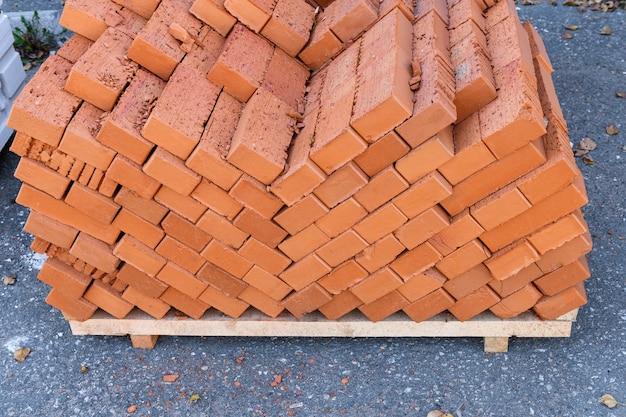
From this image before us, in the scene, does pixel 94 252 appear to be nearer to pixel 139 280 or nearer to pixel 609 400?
pixel 139 280

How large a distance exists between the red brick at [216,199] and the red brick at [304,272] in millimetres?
433

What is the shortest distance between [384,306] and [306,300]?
41 centimetres

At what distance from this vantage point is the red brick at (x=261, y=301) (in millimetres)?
3836

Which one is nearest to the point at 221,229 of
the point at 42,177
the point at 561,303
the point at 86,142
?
the point at 86,142

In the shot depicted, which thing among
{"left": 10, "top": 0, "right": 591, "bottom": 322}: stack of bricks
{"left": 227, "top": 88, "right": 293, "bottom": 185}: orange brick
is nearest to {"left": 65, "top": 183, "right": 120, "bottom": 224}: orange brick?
{"left": 10, "top": 0, "right": 591, "bottom": 322}: stack of bricks

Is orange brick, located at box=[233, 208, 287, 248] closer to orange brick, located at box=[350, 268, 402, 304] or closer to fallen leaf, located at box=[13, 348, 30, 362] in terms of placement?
orange brick, located at box=[350, 268, 402, 304]

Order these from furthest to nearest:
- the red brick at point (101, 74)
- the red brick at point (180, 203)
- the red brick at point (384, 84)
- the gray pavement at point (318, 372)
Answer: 1. the gray pavement at point (318, 372)
2. the red brick at point (180, 203)
3. the red brick at point (101, 74)
4. the red brick at point (384, 84)

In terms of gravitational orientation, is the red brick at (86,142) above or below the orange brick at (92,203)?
above

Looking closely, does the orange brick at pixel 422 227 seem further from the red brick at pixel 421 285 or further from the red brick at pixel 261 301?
the red brick at pixel 261 301

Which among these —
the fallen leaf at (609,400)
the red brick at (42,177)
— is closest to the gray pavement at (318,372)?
the fallen leaf at (609,400)

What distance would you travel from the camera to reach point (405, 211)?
11.1 feet

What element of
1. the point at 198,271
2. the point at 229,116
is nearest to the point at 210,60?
the point at 229,116

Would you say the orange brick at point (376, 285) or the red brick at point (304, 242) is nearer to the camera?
the red brick at point (304, 242)

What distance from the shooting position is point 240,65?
352 centimetres
